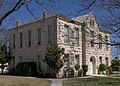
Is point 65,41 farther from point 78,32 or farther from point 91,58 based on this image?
point 91,58

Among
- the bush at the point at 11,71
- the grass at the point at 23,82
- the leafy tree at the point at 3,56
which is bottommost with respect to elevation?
the bush at the point at 11,71

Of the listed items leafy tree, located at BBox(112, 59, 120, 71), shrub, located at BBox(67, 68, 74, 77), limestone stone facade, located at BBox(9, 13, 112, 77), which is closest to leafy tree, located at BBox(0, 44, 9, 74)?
limestone stone facade, located at BBox(9, 13, 112, 77)

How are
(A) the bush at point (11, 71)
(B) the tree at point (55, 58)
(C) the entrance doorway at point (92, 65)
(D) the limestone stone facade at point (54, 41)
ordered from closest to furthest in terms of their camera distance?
(B) the tree at point (55, 58) < (D) the limestone stone facade at point (54, 41) < (C) the entrance doorway at point (92, 65) < (A) the bush at point (11, 71)

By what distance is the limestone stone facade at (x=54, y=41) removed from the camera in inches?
1225

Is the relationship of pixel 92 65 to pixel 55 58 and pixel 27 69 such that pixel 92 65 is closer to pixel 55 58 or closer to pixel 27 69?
pixel 27 69

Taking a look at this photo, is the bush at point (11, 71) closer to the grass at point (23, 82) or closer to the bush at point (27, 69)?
the bush at point (27, 69)

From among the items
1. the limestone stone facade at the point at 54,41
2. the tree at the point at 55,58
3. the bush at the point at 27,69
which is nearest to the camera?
the tree at the point at 55,58

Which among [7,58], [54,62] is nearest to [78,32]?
[54,62]

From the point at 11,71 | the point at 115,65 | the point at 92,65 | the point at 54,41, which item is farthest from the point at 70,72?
the point at 115,65

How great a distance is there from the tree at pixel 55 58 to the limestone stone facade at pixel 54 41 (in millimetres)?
2017

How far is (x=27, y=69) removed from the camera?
1305 inches

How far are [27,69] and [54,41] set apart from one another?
5.85 metres

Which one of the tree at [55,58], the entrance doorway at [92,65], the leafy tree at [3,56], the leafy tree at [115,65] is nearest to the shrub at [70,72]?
the tree at [55,58]

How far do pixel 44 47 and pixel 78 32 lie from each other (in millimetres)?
5374
